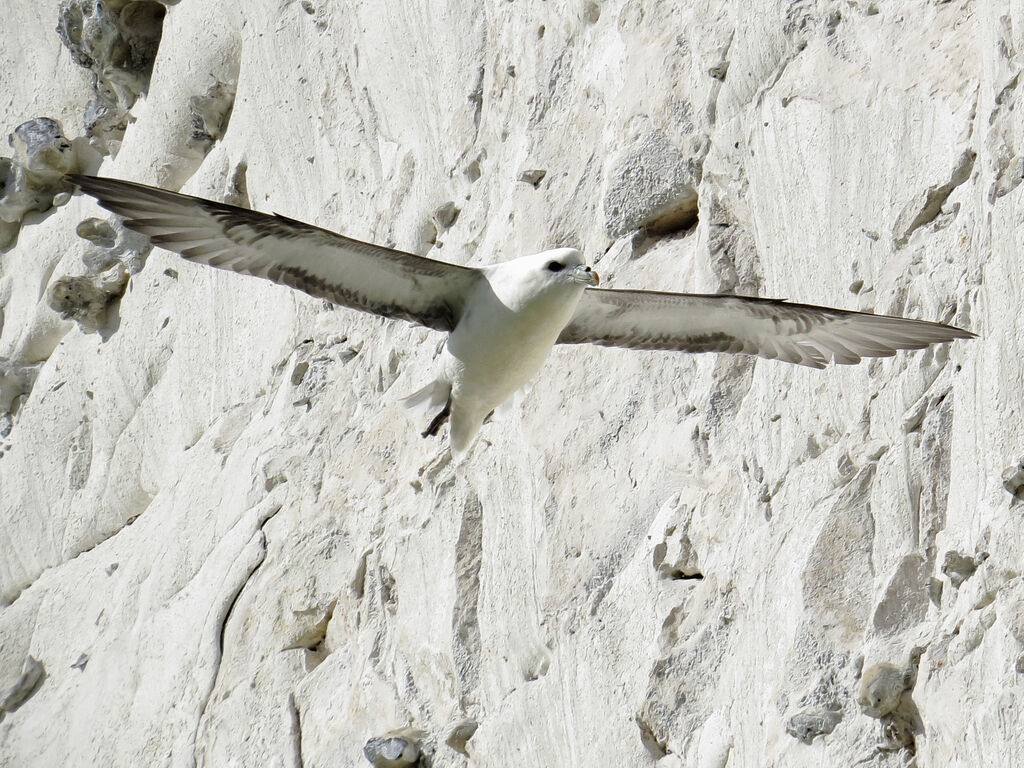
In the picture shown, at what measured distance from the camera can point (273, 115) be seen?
8156mm

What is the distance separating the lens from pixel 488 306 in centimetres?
476

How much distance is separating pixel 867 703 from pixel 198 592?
3.92m

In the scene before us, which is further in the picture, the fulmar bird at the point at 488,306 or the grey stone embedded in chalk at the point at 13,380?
the grey stone embedded in chalk at the point at 13,380

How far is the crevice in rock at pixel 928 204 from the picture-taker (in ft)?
14.5

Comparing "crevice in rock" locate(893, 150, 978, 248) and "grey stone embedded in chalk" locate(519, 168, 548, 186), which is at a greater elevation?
"grey stone embedded in chalk" locate(519, 168, 548, 186)

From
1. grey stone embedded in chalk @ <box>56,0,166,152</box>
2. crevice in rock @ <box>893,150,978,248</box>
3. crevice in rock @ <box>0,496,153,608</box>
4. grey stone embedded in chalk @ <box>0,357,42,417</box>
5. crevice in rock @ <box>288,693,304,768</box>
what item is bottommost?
crevice in rock @ <box>288,693,304,768</box>

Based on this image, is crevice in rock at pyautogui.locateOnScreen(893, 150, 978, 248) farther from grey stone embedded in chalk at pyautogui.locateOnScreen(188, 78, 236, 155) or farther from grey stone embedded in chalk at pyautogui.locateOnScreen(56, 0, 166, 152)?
grey stone embedded in chalk at pyautogui.locateOnScreen(56, 0, 166, 152)

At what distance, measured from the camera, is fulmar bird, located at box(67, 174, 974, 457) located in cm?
443

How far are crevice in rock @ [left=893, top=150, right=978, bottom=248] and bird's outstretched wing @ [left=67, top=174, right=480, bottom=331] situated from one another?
150 centimetres

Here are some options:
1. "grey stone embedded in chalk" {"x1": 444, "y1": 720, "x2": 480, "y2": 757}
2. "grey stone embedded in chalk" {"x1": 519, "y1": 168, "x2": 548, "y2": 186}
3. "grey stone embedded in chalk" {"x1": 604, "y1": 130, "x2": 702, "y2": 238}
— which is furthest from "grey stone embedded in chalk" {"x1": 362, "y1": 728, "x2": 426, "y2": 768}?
"grey stone embedded in chalk" {"x1": 519, "y1": 168, "x2": 548, "y2": 186}

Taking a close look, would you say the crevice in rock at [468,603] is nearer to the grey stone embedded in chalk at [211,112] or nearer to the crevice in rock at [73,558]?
the crevice in rock at [73,558]

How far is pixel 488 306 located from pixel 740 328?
3.12 ft

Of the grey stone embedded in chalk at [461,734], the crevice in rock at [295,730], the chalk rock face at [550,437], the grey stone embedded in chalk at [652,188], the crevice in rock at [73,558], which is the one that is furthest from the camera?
the crevice in rock at [73,558]

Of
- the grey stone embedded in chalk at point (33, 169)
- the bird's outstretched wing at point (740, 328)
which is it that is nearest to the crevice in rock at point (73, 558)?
the grey stone embedded in chalk at point (33, 169)
